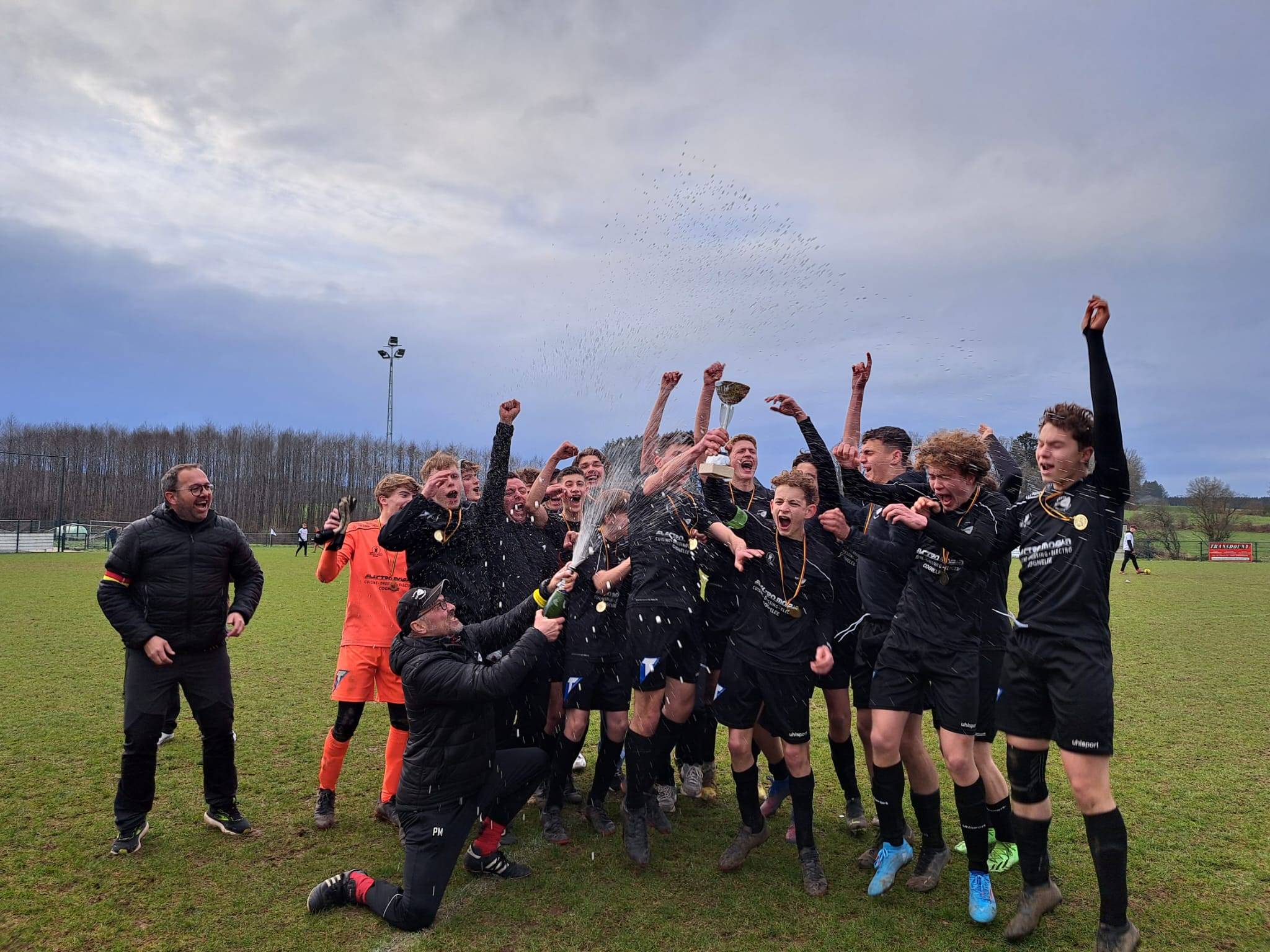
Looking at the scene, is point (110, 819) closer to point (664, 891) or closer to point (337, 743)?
point (337, 743)

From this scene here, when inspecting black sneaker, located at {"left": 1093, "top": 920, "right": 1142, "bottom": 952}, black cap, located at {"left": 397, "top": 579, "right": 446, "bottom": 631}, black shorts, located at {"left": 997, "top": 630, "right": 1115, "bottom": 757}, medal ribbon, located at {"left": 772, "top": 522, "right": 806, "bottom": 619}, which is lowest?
black sneaker, located at {"left": 1093, "top": 920, "right": 1142, "bottom": 952}

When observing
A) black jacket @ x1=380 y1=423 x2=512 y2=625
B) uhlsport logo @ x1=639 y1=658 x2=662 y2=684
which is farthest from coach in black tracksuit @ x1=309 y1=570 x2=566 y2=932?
uhlsport logo @ x1=639 y1=658 x2=662 y2=684

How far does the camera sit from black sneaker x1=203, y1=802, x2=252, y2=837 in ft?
17.1

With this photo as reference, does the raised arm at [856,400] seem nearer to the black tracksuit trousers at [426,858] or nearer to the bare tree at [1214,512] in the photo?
the black tracksuit trousers at [426,858]

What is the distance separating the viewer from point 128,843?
16.1ft

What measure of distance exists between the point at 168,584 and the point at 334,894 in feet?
7.90

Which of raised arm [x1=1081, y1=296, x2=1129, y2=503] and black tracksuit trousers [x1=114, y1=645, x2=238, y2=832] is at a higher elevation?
raised arm [x1=1081, y1=296, x2=1129, y2=503]

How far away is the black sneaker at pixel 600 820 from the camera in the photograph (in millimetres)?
5402

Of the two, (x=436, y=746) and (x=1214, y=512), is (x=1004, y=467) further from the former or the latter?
(x=1214, y=512)

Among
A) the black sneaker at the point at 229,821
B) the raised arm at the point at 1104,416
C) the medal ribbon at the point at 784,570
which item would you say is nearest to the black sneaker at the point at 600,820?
the medal ribbon at the point at 784,570

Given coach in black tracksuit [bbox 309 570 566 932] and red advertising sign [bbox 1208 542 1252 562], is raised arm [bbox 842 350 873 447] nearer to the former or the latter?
coach in black tracksuit [bbox 309 570 566 932]

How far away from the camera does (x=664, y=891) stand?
4496 millimetres

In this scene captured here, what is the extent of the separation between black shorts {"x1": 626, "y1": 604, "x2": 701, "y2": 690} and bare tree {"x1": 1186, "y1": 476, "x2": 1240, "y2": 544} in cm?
6065

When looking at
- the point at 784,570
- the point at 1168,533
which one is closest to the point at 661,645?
the point at 784,570
